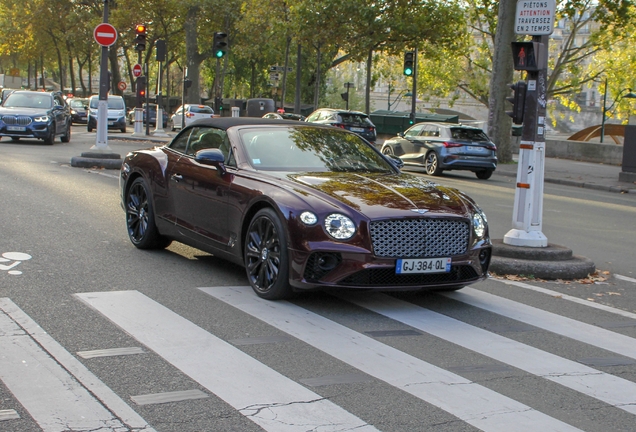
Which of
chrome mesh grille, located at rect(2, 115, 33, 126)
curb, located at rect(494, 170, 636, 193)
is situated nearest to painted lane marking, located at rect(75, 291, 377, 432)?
curb, located at rect(494, 170, 636, 193)

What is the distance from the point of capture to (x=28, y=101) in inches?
1149

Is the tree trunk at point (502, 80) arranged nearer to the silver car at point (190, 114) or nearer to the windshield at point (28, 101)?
the windshield at point (28, 101)

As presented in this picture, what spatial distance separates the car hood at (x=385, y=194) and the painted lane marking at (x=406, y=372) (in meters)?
0.91

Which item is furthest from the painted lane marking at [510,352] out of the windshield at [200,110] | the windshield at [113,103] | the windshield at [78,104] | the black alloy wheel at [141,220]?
the windshield at [78,104]

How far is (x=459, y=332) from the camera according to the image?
6.41 meters

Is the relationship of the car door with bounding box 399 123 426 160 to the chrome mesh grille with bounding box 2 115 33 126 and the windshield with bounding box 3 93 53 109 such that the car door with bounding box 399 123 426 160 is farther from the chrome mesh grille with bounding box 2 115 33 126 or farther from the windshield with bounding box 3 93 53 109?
the chrome mesh grille with bounding box 2 115 33 126

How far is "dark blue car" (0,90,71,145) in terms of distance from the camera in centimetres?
2805

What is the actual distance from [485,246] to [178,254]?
343 centimetres

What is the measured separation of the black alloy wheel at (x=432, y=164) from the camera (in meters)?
25.1

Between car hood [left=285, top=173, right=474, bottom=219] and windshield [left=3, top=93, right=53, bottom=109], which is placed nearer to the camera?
car hood [left=285, top=173, right=474, bottom=219]

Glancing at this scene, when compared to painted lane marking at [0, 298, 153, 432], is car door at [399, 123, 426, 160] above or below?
above

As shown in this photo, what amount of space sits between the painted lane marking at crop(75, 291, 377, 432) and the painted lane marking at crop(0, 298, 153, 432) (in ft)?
1.73

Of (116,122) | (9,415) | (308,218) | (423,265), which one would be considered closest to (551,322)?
(423,265)

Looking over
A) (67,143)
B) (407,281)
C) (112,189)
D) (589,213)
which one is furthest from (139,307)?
(67,143)
